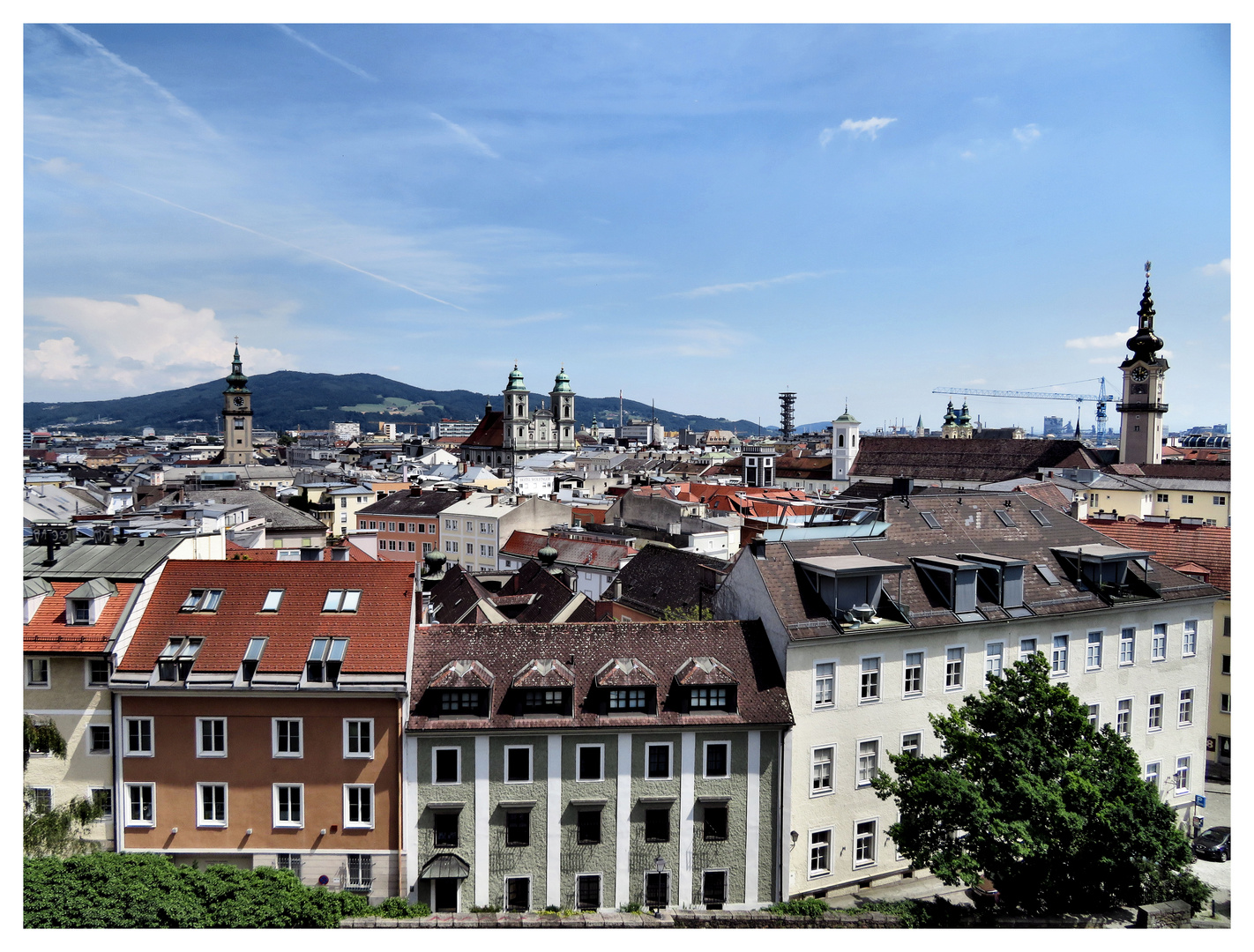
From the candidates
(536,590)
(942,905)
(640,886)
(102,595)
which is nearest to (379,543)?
(536,590)

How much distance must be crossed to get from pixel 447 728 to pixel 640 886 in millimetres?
6661

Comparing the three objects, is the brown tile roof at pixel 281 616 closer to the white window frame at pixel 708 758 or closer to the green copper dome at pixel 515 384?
the white window frame at pixel 708 758

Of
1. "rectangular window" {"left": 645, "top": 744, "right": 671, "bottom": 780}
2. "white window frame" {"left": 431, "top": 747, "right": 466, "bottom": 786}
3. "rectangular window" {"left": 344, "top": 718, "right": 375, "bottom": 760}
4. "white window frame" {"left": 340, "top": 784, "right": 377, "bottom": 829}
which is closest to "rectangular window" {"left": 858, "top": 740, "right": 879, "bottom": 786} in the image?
"rectangular window" {"left": 645, "top": 744, "right": 671, "bottom": 780}

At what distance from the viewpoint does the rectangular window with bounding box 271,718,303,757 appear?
21.5 metres

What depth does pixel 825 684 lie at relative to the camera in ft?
75.0

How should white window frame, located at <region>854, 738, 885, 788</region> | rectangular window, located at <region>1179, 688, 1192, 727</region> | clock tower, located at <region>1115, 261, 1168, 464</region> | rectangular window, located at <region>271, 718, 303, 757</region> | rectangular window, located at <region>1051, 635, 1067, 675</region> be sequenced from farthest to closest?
clock tower, located at <region>1115, 261, 1168, 464</region> → rectangular window, located at <region>1179, 688, 1192, 727</region> → rectangular window, located at <region>1051, 635, 1067, 675</region> → white window frame, located at <region>854, 738, 885, 788</region> → rectangular window, located at <region>271, 718, 303, 757</region>

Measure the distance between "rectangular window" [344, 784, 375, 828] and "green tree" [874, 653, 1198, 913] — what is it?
13.2 m

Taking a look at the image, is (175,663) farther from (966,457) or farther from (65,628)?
(966,457)

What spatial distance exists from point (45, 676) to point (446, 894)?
1210 centimetres

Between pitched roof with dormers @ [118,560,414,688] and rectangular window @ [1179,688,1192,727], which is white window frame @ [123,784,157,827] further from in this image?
rectangular window @ [1179,688,1192,727]

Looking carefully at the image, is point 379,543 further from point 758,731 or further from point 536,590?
point 758,731

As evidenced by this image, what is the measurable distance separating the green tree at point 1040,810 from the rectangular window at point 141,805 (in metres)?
18.9

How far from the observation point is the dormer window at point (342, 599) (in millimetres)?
23156

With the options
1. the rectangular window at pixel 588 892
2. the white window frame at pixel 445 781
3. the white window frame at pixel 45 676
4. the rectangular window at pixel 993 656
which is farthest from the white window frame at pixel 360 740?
the rectangular window at pixel 993 656
